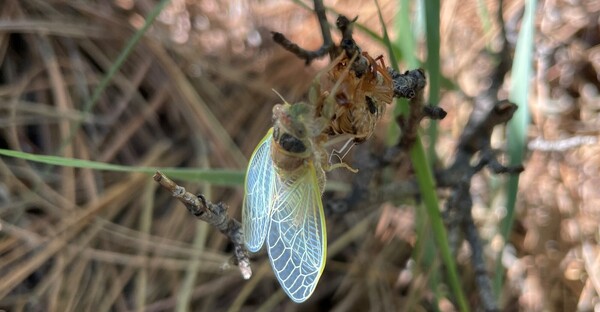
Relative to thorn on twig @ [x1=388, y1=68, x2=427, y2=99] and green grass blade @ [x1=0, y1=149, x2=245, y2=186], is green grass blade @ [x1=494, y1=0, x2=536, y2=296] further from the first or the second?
green grass blade @ [x1=0, y1=149, x2=245, y2=186]

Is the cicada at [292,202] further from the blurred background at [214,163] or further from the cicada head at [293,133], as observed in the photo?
the blurred background at [214,163]

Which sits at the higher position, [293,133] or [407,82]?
[407,82]

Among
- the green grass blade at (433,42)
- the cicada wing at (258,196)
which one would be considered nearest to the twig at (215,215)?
the cicada wing at (258,196)

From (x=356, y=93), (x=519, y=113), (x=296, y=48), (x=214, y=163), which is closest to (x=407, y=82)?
(x=356, y=93)

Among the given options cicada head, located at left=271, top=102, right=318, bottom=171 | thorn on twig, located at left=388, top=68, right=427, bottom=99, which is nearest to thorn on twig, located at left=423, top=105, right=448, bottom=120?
thorn on twig, located at left=388, top=68, right=427, bottom=99

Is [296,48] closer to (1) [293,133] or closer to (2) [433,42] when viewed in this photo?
(1) [293,133]

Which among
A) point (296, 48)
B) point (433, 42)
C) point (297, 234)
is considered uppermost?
point (433, 42)
